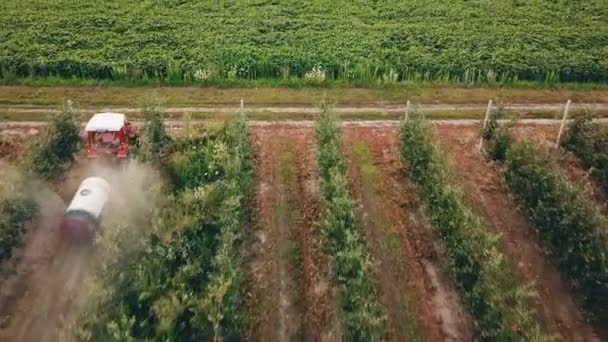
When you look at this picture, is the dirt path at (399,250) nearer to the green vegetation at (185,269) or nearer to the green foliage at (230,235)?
the green foliage at (230,235)

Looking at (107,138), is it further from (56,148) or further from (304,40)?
(304,40)

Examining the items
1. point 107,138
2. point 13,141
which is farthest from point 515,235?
point 13,141

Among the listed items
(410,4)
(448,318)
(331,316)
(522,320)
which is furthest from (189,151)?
(410,4)

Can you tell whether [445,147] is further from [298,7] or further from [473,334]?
[298,7]

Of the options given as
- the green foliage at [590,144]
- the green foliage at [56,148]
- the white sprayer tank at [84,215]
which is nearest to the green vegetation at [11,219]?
the white sprayer tank at [84,215]

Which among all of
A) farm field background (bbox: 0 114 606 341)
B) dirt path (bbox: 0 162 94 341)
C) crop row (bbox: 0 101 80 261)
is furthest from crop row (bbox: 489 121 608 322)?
crop row (bbox: 0 101 80 261)

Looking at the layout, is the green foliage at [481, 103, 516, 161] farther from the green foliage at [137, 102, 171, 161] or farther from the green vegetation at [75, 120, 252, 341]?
the green foliage at [137, 102, 171, 161]
